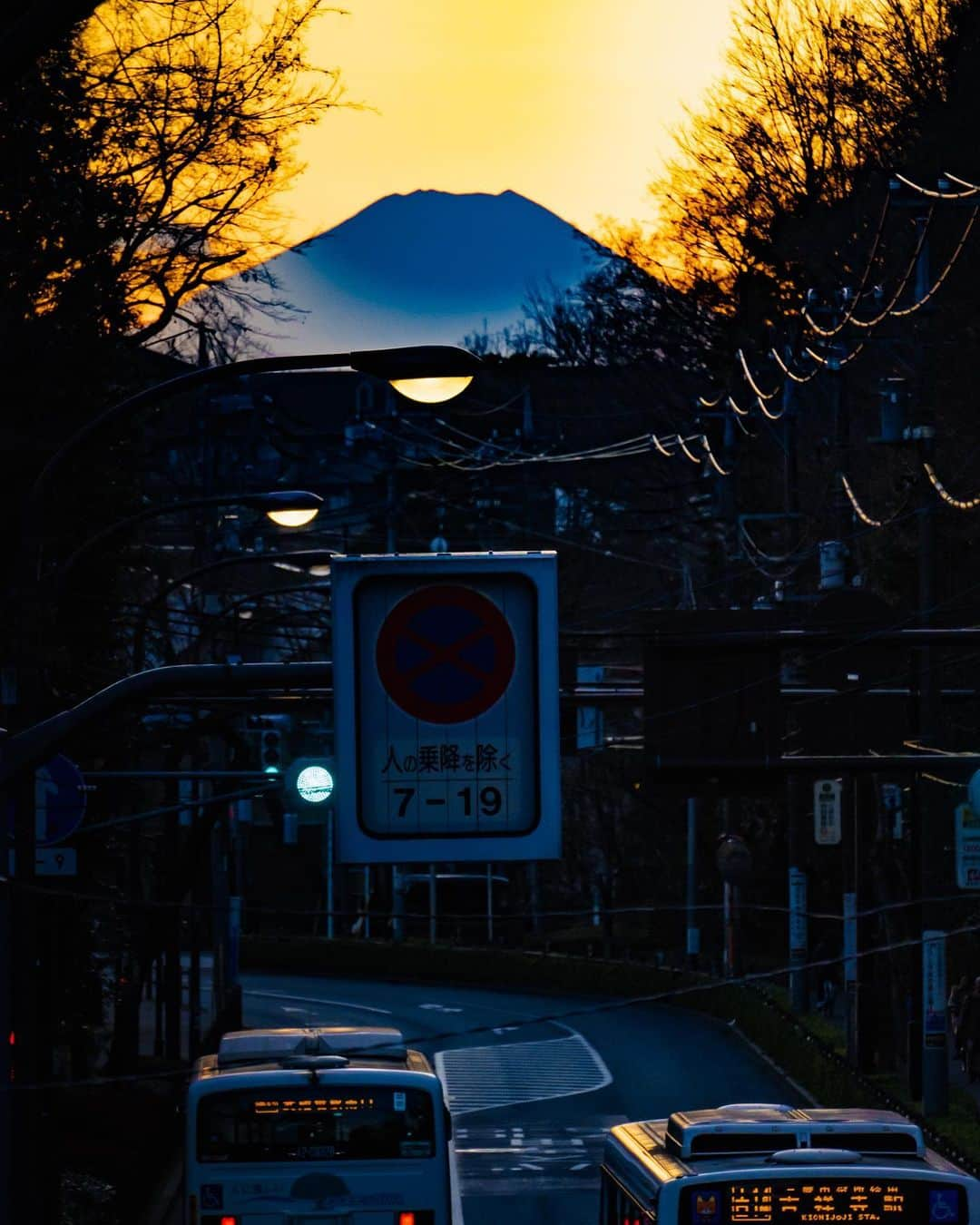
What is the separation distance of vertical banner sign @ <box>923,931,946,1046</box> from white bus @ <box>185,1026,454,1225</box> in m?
12.0

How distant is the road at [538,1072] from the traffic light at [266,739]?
18.3 feet

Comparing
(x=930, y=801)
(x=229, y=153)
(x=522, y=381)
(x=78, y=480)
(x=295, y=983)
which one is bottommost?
(x=295, y=983)

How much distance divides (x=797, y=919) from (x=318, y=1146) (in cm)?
2760

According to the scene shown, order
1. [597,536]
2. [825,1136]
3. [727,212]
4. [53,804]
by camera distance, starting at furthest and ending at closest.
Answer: [597,536]
[727,212]
[53,804]
[825,1136]

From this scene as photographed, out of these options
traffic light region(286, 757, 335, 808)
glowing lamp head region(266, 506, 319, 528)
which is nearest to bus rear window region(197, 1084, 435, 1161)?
traffic light region(286, 757, 335, 808)

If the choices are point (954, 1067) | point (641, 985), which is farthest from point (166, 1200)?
point (641, 985)

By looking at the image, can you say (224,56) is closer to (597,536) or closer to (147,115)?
(147,115)

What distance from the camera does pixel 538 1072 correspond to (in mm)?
46094

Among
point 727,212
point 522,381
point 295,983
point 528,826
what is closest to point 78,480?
point 528,826

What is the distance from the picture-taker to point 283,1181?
21.0m

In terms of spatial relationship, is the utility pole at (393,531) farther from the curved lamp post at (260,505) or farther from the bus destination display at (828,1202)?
the bus destination display at (828,1202)

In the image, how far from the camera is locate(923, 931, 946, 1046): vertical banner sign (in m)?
31.9

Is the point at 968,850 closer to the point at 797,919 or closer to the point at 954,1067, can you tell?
the point at 954,1067

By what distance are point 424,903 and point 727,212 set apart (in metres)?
34.1
